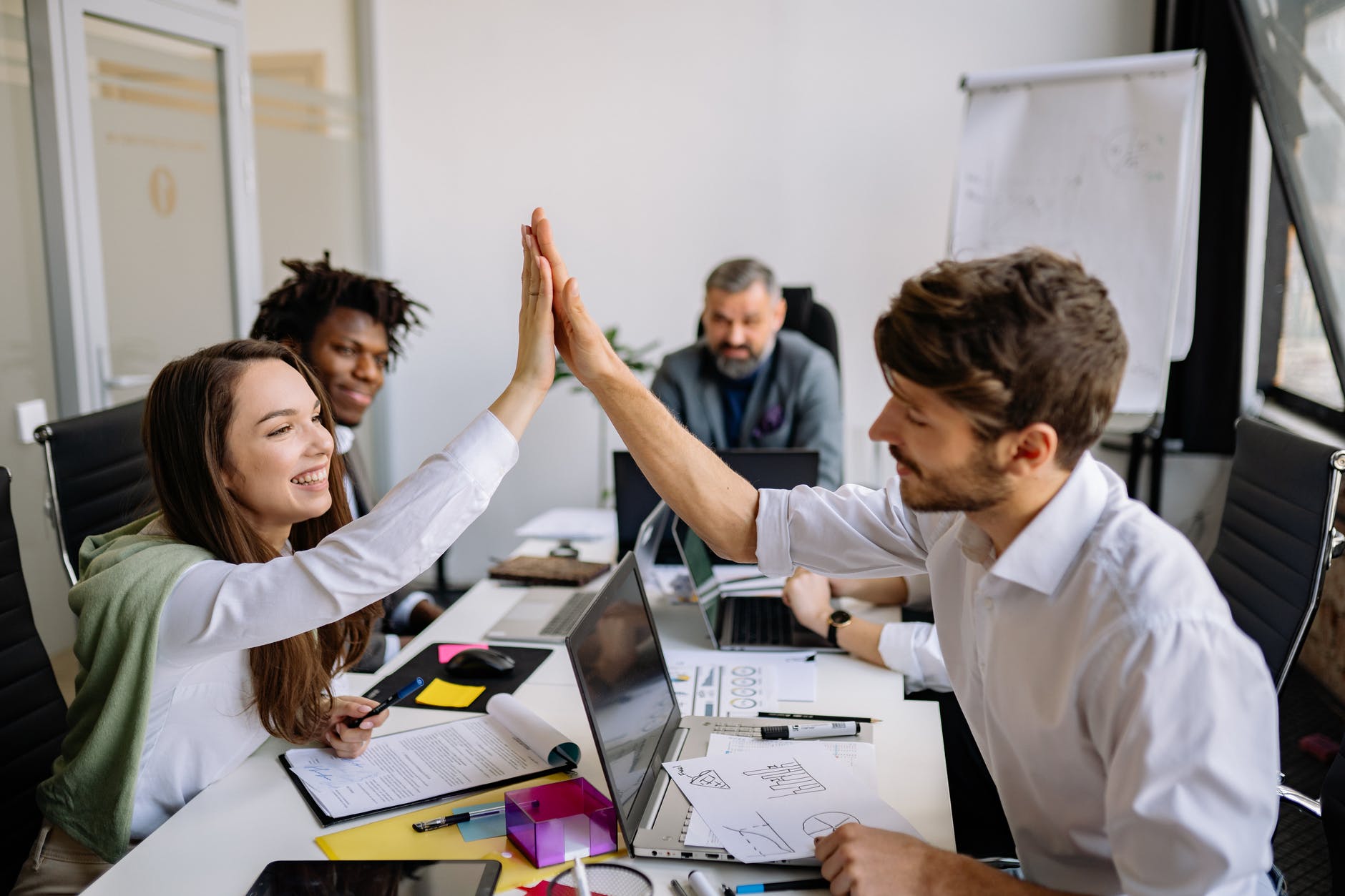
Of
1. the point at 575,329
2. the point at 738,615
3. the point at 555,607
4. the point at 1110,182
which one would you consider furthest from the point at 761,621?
the point at 1110,182

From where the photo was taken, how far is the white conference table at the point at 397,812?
3.84ft

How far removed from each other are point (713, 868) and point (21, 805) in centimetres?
118

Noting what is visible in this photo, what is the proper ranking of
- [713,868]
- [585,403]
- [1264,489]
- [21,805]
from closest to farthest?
[713,868] < [21,805] < [1264,489] < [585,403]

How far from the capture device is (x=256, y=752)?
1479mm

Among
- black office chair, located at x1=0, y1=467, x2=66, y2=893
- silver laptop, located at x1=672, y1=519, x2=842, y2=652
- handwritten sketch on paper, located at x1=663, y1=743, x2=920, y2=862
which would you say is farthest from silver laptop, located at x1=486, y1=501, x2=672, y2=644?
black office chair, located at x1=0, y1=467, x2=66, y2=893

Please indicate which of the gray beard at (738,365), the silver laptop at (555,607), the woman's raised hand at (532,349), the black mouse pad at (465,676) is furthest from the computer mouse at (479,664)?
the gray beard at (738,365)

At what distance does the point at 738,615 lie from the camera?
2084 millimetres

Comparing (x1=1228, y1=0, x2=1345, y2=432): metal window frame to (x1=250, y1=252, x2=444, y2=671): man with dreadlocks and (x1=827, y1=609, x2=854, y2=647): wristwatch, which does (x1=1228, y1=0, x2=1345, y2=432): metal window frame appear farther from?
(x1=250, y1=252, x2=444, y2=671): man with dreadlocks

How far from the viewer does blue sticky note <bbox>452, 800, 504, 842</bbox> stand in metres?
1.25

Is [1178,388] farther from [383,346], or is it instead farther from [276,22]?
[276,22]

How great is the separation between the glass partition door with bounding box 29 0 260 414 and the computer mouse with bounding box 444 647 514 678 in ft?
6.28

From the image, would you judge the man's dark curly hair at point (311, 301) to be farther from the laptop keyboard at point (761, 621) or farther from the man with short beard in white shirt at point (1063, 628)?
the man with short beard in white shirt at point (1063, 628)

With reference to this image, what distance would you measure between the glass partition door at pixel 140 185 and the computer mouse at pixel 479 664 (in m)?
1.91

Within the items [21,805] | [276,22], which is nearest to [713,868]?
[21,805]
